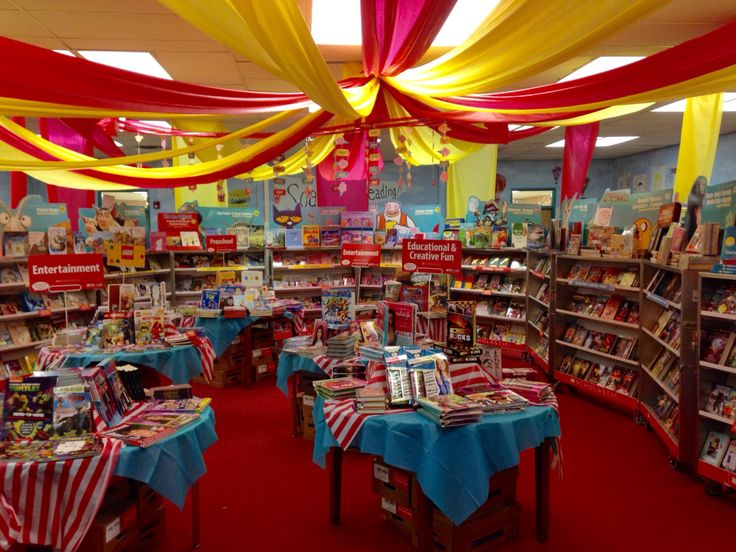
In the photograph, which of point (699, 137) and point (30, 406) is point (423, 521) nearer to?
point (30, 406)

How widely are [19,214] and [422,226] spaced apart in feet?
22.3

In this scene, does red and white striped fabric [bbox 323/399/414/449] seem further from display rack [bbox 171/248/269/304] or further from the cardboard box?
display rack [bbox 171/248/269/304]

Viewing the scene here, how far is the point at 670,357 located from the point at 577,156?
11.4 feet

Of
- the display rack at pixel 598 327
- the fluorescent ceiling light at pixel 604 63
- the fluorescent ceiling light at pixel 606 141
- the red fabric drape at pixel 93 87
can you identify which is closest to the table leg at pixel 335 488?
the red fabric drape at pixel 93 87

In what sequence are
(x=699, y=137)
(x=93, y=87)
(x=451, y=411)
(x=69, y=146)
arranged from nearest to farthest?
1. (x=451, y=411)
2. (x=93, y=87)
3. (x=699, y=137)
4. (x=69, y=146)

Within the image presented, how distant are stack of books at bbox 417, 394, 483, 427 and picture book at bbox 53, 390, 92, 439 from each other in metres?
1.92

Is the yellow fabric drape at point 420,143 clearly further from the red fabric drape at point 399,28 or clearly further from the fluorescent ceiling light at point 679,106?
the fluorescent ceiling light at point 679,106

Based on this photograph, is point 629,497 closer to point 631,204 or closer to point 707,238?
point 707,238

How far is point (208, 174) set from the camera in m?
5.32

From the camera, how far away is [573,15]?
3.02 metres

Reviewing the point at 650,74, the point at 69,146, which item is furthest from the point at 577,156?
the point at 69,146

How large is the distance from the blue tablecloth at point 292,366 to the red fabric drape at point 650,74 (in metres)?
2.80

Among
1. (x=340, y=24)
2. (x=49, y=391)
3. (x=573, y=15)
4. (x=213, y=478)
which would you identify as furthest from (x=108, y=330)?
(x=573, y=15)

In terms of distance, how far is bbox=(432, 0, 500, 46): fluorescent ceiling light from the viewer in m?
4.47
